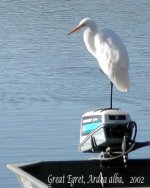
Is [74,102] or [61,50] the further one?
[61,50]

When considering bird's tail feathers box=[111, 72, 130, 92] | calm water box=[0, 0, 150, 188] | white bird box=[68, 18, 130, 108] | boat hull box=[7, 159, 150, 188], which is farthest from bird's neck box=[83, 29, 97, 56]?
boat hull box=[7, 159, 150, 188]

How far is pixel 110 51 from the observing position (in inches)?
432

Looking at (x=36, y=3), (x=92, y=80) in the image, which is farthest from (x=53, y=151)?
(x=36, y=3)

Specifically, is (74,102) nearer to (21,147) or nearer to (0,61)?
(21,147)

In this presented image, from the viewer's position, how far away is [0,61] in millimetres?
19969

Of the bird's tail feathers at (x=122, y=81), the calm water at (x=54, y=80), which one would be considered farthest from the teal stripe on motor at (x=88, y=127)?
the calm water at (x=54, y=80)

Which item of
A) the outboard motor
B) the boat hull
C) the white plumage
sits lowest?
the boat hull

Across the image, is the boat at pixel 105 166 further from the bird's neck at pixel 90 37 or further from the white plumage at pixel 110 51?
the bird's neck at pixel 90 37

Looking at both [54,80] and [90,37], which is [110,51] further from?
[54,80]

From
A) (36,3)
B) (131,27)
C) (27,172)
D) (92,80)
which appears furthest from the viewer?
(36,3)

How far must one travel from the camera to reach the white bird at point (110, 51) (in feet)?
35.6

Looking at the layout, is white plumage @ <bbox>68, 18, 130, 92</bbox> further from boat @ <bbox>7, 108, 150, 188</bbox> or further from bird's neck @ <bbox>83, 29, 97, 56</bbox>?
boat @ <bbox>7, 108, 150, 188</bbox>

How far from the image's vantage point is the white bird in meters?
10.8

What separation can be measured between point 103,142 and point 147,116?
5.69 m
